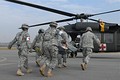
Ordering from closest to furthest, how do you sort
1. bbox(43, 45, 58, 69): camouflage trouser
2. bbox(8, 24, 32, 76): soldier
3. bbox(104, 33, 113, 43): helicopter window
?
bbox(43, 45, 58, 69): camouflage trouser → bbox(8, 24, 32, 76): soldier → bbox(104, 33, 113, 43): helicopter window

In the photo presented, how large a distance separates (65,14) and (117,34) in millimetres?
4157

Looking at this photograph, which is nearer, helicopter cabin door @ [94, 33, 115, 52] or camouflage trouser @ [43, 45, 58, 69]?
camouflage trouser @ [43, 45, 58, 69]

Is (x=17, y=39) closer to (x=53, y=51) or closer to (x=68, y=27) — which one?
(x=53, y=51)

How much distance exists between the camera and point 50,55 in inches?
454

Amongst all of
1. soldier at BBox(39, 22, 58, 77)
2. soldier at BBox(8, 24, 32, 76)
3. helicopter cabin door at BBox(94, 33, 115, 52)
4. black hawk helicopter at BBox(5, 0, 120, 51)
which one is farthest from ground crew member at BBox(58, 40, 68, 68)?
helicopter cabin door at BBox(94, 33, 115, 52)

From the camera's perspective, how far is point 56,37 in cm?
1161

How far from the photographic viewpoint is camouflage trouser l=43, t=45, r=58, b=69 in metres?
11.4

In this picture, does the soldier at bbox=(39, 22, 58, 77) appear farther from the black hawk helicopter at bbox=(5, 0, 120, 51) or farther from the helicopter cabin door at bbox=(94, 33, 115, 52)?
the helicopter cabin door at bbox=(94, 33, 115, 52)

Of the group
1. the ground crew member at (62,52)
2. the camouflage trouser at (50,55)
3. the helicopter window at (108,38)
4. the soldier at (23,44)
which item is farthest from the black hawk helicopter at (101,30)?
the camouflage trouser at (50,55)

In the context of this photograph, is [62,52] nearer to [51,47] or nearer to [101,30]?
[51,47]

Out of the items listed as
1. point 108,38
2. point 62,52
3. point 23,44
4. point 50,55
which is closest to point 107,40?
point 108,38

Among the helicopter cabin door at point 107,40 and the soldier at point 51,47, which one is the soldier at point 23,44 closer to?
the soldier at point 51,47

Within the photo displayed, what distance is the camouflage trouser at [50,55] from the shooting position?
37.5 feet

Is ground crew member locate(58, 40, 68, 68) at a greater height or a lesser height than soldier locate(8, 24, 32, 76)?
lesser
